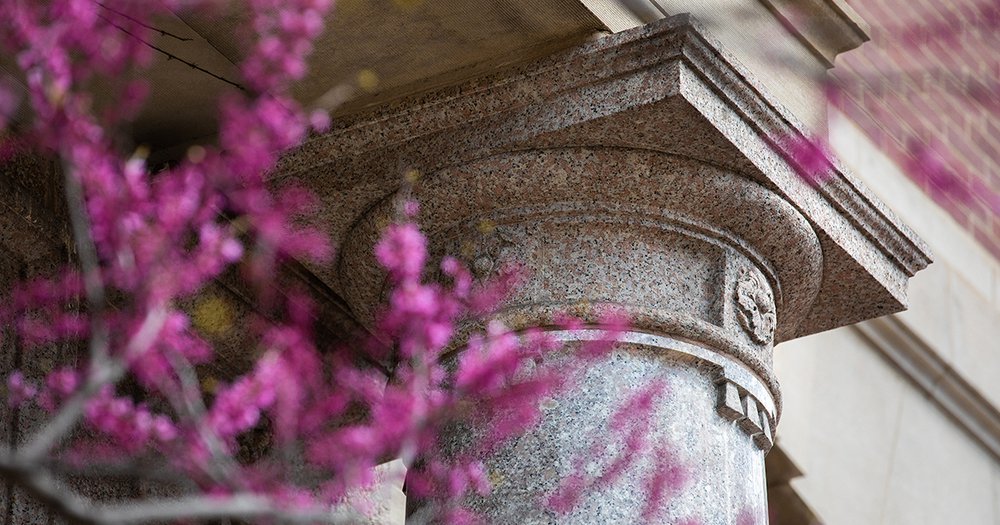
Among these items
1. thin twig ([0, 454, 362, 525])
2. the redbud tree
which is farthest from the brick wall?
thin twig ([0, 454, 362, 525])

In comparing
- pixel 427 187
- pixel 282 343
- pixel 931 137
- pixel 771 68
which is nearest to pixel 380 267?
pixel 427 187

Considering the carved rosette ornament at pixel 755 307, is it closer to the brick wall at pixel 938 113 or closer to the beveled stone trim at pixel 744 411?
the beveled stone trim at pixel 744 411

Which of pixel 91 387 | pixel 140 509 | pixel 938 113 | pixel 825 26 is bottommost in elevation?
pixel 140 509

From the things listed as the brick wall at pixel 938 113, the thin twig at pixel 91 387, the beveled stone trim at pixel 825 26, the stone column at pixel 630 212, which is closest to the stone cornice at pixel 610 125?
the stone column at pixel 630 212

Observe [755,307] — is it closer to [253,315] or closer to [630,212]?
[630,212]

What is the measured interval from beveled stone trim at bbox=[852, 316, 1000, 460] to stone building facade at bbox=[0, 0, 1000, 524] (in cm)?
225

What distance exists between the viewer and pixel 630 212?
122 inches

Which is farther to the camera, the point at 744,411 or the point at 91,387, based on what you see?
the point at 744,411

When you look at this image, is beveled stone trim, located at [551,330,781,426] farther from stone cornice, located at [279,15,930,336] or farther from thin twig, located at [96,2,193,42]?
thin twig, located at [96,2,193,42]

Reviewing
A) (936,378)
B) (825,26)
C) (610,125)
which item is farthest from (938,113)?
(610,125)

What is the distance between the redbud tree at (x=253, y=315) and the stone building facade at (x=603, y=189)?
5cm

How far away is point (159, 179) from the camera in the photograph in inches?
127

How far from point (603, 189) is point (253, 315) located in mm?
915

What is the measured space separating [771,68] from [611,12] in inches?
20.2
